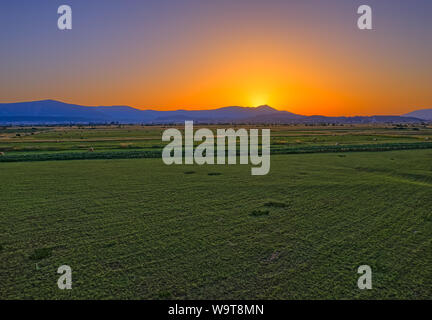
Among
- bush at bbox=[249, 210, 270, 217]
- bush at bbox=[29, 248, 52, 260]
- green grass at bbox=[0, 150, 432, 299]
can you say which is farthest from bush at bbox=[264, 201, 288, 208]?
bush at bbox=[29, 248, 52, 260]

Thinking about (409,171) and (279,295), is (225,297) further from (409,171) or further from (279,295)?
(409,171)

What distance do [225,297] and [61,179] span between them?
16.8m

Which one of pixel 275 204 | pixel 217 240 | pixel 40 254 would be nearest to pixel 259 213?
pixel 275 204

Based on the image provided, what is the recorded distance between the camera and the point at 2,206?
1159 cm

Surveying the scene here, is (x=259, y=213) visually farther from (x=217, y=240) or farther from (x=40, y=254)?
(x=40, y=254)

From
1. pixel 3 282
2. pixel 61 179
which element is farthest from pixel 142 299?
pixel 61 179

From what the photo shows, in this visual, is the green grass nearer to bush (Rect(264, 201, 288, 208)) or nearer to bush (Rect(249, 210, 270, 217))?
bush (Rect(264, 201, 288, 208))

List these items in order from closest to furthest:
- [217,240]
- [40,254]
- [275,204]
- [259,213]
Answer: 1. [40,254]
2. [217,240]
3. [259,213]
4. [275,204]

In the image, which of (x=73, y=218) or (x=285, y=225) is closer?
(x=285, y=225)

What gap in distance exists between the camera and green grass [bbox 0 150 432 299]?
5.60 metres

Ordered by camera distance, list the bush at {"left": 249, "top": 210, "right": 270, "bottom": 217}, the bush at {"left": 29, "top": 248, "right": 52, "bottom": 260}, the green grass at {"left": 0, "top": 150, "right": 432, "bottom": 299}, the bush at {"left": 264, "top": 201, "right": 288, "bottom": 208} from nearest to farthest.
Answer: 1. the green grass at {"left": 0, "top": 150, "right": 432, "bottom": 299}
2. the bush at {"left": 29, "top": 248, "right": 52, "bottom": 260}
3. the bush at {"left": 249, "top": 210, "right": 270, "bottom": 217}
4. the bush at {"left": 264, "top": 201, "right": 288, "bottom": 208}

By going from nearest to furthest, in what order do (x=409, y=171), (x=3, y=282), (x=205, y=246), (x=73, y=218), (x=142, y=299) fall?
(x=142, y=299), (x=3, y=282), (x=205, y=246), (x=73, y=218), (x=409, y=171)

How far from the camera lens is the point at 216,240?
7.94 m

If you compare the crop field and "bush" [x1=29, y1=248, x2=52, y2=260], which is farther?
"bush" [x1=29, y1=248, x2=52, y2=260]
